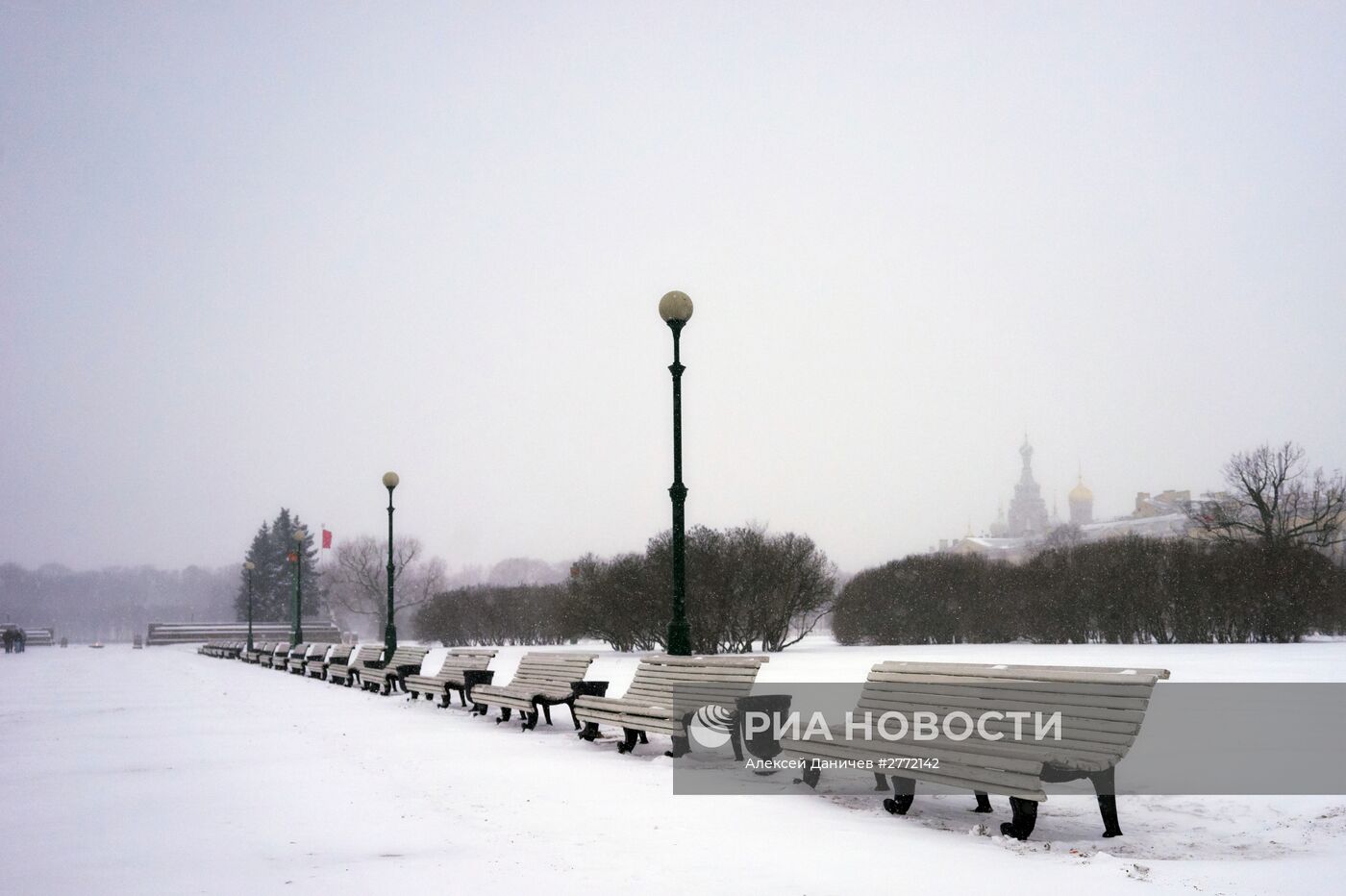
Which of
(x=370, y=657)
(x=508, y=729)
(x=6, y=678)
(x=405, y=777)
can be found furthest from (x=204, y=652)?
(x=405, y=777)

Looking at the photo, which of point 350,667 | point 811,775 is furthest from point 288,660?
point 811,775

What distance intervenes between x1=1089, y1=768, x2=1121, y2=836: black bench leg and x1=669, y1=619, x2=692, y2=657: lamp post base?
495cm

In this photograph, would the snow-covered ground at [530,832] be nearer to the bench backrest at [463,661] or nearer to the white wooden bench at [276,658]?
the bench backrest at [463,661]

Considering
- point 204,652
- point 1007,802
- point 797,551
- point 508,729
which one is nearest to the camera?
point 1007,802

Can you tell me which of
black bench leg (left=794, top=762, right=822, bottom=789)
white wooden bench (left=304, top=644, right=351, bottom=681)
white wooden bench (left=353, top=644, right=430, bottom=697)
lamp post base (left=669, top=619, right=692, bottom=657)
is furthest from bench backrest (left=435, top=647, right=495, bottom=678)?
black bench leg (left=794, top=762, right=822, bottom=789)

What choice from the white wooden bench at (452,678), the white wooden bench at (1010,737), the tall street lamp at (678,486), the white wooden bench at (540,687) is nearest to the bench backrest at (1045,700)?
the white wooden bench at (1010,737)

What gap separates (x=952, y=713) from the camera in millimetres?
6570

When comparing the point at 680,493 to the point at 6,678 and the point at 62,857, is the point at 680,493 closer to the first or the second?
the point at 62,857

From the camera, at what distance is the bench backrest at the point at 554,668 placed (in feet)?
36.9

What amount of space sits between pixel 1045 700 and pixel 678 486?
16.7 ft

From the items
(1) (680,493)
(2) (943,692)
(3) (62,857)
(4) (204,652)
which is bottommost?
(4) (204,652)

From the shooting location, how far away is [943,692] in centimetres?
673

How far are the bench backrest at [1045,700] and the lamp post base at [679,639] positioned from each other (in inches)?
122

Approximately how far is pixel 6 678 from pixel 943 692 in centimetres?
2453
